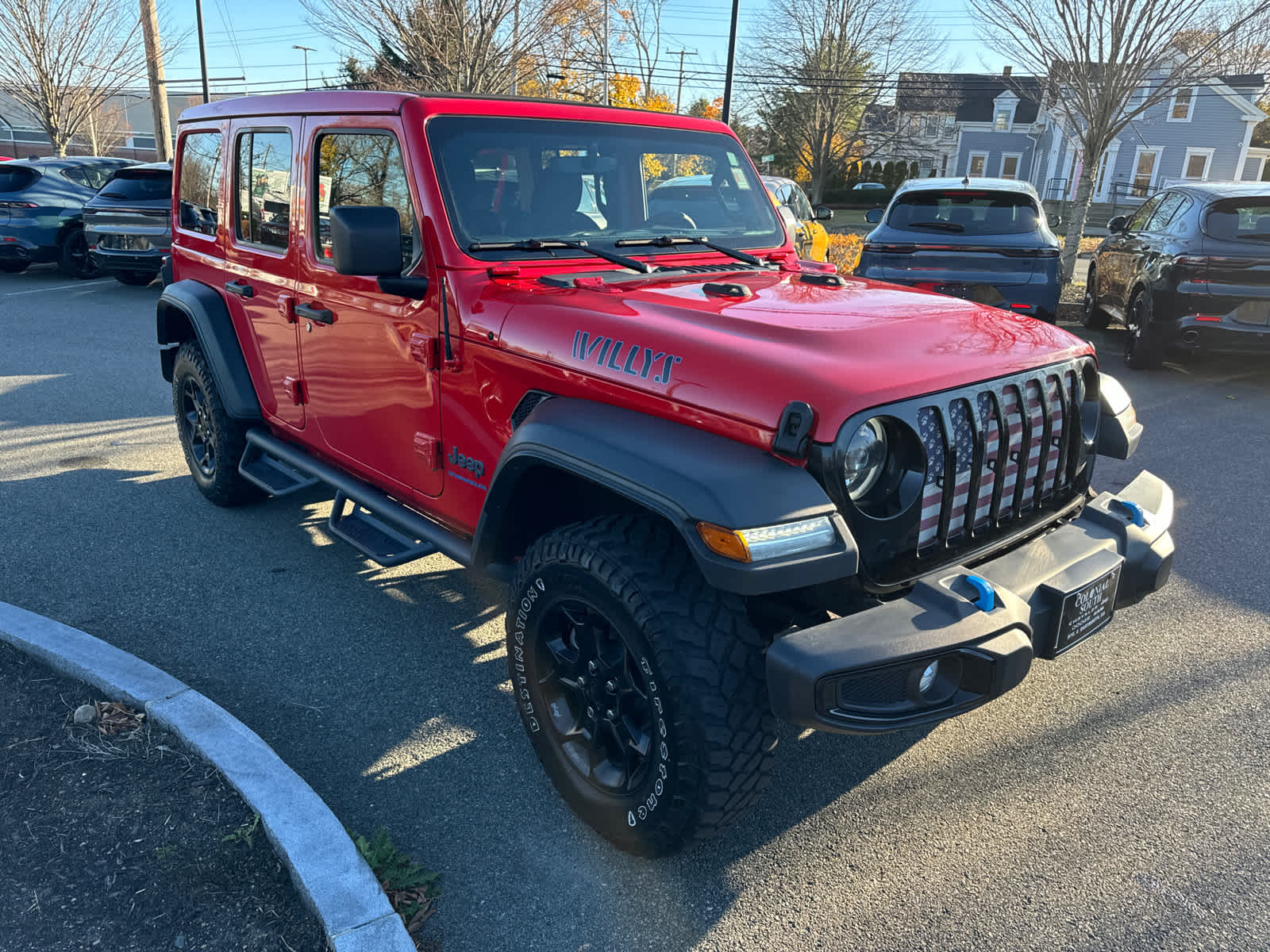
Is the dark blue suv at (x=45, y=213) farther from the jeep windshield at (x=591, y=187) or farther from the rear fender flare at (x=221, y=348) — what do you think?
the jeep windshield at (x=591, y=187)

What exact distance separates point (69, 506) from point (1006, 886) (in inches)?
194

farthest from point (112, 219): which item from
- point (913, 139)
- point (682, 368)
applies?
point (913, 139)

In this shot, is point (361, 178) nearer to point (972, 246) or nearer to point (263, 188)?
point (263, 188)

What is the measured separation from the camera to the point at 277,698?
3301 millimetres

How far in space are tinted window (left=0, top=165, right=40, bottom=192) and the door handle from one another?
1233cm

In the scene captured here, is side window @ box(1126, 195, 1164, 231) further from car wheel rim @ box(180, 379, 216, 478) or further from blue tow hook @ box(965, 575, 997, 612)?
car wheel rim @ box(180, 379, 216, 478)

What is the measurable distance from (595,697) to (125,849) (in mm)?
1307

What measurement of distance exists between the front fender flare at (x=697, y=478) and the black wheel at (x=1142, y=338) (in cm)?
713

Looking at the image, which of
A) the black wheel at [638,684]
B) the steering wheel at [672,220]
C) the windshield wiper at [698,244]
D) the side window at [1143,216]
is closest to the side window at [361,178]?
the windshield wiper at [698,244]

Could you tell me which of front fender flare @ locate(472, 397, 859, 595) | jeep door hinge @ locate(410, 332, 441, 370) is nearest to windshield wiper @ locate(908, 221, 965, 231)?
jeep door hinge @ locate(410, 332, 441, 370)

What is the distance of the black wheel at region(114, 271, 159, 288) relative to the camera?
12.7 m

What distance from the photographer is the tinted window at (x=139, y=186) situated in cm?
1211

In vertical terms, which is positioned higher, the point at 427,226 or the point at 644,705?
the point at 427,226

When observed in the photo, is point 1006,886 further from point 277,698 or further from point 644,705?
point 277,698
